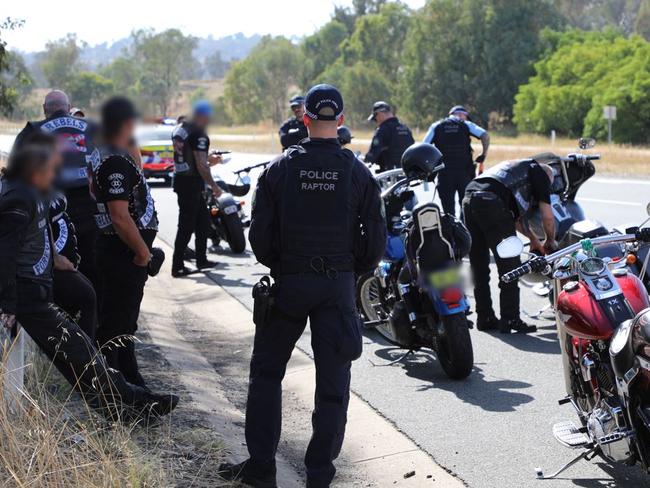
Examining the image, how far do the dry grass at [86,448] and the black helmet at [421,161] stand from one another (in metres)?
2.78

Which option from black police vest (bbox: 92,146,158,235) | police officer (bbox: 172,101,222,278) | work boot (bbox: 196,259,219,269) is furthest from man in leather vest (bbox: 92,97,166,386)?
work boot (bbox: 196,259,219,269)

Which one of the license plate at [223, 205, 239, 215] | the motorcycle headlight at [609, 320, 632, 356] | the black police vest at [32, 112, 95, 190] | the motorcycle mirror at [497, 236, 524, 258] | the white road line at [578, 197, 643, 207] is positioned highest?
the black police vest at [32, 112, 95, 190]

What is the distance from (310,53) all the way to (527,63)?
28.9m

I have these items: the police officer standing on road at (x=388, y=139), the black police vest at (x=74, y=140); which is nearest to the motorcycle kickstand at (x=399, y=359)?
the black police vest at (x=74, y=140)

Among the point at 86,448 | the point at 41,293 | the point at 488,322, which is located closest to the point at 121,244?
the point at 41,293

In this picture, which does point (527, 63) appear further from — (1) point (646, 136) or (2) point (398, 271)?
(2) point (398, 271)

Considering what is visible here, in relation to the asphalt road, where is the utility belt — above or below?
above

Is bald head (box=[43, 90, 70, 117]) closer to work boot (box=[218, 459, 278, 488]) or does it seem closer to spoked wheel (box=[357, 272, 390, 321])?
spoked wheel (box=[357, 272, 390, 321])

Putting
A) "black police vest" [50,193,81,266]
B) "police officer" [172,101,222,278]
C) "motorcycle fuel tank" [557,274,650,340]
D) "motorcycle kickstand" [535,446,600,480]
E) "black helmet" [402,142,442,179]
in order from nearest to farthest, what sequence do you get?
"motorcycle fuel tank" [557,274,650,340] < "motorcycle kickstand" [535,446,600,480] < "black police vest" [50,193,81,266] < "black helmet" [402,142,442,179] < "police officer" [172,101,222,278]

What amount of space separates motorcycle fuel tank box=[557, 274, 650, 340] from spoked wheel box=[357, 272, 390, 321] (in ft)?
11.4

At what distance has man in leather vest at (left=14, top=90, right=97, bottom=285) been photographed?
6.43 m

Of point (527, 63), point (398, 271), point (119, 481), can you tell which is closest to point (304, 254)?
point (119, 481)

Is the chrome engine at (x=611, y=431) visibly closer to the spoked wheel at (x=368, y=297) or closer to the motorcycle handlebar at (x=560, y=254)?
the motorcycle handlebar at (x=560, y=254)

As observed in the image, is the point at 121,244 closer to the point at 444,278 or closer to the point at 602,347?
the point at 444,278
